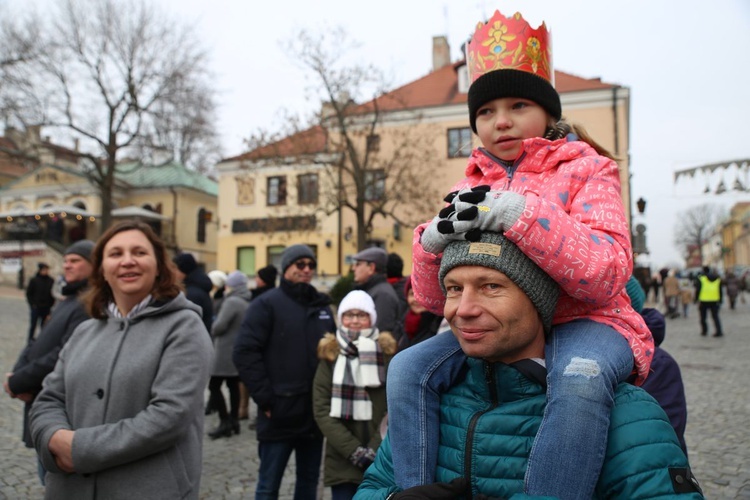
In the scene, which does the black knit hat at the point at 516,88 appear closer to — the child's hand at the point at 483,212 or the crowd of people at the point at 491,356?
the crowd of people at the point at 491,356

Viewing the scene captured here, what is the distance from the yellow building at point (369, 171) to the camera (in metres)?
24.3

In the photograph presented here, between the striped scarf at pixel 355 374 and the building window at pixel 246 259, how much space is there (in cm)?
2994

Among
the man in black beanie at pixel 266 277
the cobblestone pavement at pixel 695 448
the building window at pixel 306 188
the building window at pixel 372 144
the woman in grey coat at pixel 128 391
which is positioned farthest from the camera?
the building window at pixel 306 188

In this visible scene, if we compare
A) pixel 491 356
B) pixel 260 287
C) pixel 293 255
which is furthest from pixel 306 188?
pixel 491 356

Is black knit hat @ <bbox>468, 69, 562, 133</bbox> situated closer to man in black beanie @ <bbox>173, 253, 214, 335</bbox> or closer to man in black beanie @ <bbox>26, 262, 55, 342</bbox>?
man in black beanie @ <bbox>173, 253, 214, 335</bbox>

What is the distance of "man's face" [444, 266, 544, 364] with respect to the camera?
144 centimetres

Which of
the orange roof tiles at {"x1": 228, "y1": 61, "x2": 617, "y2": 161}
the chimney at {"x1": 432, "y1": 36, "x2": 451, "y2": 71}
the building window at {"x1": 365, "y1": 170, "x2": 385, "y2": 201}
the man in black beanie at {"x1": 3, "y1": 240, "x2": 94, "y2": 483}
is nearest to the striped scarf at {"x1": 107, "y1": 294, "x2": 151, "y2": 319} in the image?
the man in black beanie at {"x1": 3, "y1": 240, "x2": 94, "y2": 483}

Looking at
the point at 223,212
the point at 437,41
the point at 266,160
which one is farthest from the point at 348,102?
the point at 437,41

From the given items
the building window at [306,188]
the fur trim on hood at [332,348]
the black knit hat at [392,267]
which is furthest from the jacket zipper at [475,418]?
the building window at [306,188]

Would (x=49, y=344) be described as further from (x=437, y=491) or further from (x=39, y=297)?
(x=39, y=297)

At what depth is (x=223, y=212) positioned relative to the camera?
3341 centimetres

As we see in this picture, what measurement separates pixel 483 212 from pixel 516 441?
623 mm

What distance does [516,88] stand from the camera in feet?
5.78

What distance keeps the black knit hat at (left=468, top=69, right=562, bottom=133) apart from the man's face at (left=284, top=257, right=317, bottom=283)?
123 inches
